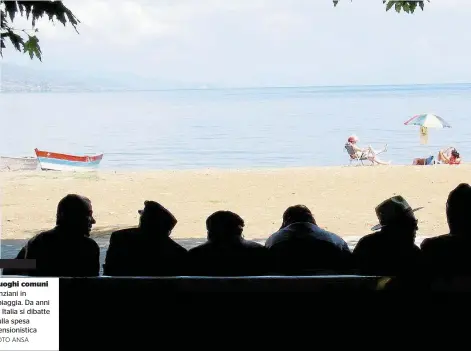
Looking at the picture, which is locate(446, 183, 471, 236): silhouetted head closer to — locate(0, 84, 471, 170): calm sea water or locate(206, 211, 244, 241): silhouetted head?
locate(206, 211, 244, 241): silhouetted head

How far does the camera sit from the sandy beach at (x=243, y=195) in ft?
26.7

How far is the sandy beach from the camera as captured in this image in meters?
8.12

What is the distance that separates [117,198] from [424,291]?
28.4 ft

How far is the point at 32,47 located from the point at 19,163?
42.5 ft

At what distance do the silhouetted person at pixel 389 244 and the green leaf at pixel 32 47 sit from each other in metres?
1.94

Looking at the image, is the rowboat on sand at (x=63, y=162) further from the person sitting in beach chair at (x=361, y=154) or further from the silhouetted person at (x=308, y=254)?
the silhouetted person at (x=308, y=254)

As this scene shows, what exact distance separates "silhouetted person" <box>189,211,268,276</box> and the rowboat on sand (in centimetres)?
1275

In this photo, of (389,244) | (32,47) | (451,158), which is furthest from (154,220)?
(451,158)

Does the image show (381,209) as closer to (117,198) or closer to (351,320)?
(351,320)

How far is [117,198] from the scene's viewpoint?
10.6 meters

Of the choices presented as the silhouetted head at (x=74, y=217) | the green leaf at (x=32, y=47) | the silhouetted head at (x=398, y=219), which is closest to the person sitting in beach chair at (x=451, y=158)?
the green leaf at (x=32, y=47)

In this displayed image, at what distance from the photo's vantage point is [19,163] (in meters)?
16.4

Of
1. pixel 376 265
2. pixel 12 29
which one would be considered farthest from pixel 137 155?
pixel 376 265

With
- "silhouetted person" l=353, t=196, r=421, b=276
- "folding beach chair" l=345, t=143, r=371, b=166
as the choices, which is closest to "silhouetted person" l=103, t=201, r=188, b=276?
"silhouetted person" l=353, t=196, r=421, b=276
